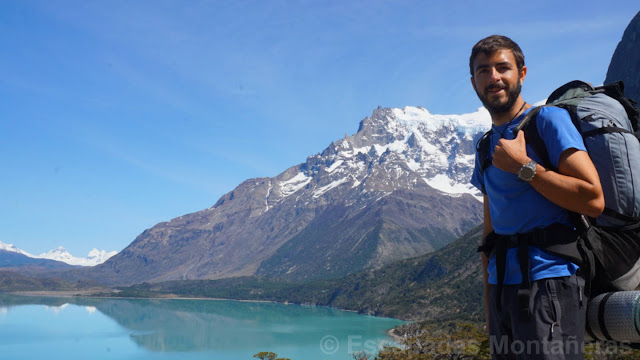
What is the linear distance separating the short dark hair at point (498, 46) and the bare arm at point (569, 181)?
31.3 inches

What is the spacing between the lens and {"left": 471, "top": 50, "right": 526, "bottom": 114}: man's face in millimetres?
3568

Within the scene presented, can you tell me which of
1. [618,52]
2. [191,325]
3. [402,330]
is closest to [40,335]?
[191,325]

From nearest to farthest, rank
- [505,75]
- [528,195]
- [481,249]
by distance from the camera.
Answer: [528,195] < [505,75] < [481,249]

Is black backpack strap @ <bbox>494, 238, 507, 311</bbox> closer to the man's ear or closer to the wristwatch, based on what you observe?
the wristwatch

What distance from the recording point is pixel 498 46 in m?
3.59

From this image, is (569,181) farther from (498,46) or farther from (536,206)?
(498,46)

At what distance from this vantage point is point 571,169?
299 centimetres

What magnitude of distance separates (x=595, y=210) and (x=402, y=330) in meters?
143

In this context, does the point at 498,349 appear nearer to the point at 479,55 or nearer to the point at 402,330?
the point at 479,55

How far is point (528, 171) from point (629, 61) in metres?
178

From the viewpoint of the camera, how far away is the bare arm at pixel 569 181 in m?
2.91

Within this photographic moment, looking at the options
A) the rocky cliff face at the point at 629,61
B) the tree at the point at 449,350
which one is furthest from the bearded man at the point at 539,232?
the rocky cliff face at the point at 629,61

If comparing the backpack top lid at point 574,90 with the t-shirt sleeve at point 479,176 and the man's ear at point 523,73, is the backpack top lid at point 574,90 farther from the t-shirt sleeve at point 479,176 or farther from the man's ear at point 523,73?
the t-shirt sleeve at point 479,176

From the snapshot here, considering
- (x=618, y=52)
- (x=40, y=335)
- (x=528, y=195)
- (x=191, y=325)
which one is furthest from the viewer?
(x=191, y=325)
